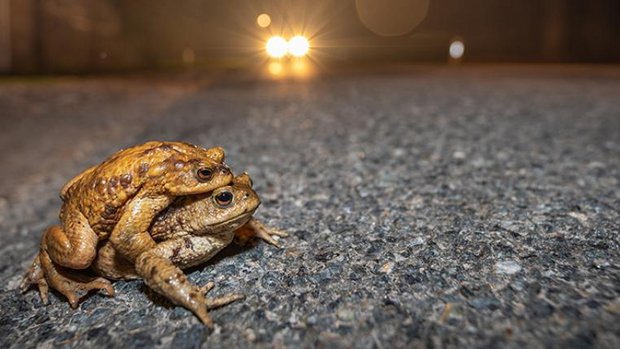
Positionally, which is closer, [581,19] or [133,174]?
[133,174]

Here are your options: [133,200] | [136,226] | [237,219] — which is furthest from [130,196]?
[237,219]

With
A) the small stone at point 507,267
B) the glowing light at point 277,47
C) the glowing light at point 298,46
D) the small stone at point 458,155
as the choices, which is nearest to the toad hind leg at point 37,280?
the small stone at point 507,267

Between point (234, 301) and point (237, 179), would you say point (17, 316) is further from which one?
point (237, 179)

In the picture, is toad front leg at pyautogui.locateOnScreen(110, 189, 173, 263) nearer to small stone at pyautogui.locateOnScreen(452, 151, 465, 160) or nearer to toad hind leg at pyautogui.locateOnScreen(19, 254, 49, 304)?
toad hind leg at pyautogui.locateOnScreen(19, 254, 49, 304)

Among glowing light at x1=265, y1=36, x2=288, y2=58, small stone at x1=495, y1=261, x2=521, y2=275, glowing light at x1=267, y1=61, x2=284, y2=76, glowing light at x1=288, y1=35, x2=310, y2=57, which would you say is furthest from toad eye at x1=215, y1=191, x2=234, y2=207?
glowing light at x1=265, y1=36, x2=288, y2=58

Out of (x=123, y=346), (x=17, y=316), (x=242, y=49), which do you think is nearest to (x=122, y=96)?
(x=17, y=316)

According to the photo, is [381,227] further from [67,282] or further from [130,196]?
[67,282]

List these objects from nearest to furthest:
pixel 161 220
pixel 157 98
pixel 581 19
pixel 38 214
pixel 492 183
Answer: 1. pixel 161 220
2. pixel 492 183
3. pixel 38 214
4. pixel 157 98
5. pixel 581 19

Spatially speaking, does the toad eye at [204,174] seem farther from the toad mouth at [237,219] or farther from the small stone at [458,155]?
the small stone at [458,155]
